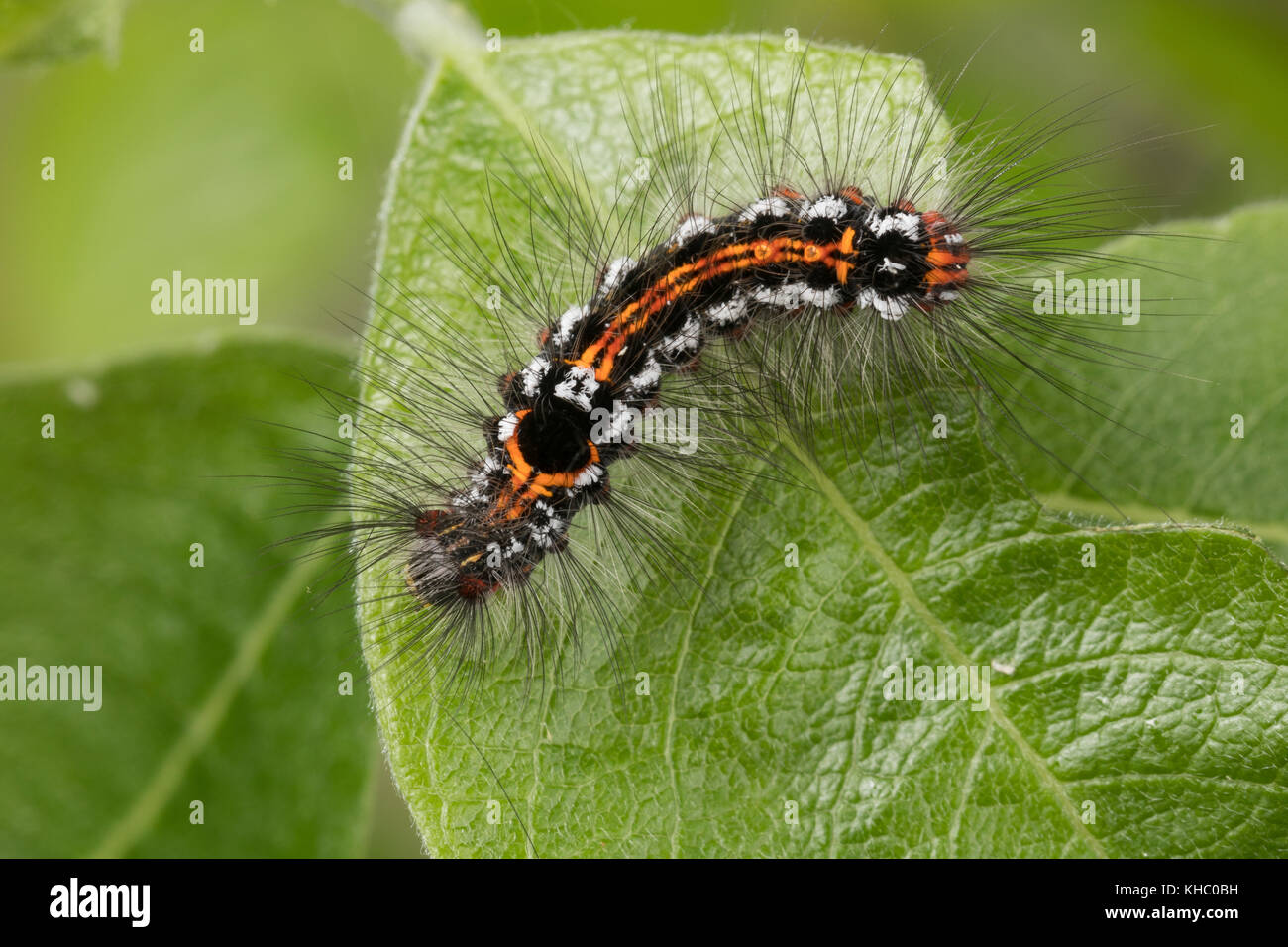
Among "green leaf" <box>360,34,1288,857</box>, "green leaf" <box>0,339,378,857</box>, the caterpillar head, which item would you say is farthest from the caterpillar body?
"green leaf" <box>0,339,378,857</box>

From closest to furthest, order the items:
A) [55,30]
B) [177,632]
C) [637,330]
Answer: [55,30] < [637,330] < [177,632]

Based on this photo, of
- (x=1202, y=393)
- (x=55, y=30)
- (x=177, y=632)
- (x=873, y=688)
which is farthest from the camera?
(x=177, y=632)

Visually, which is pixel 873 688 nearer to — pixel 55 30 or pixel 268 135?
pixel 55 30

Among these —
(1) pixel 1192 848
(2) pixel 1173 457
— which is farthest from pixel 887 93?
(1) pixel 1192 848

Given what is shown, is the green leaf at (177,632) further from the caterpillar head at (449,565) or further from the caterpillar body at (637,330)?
the caterpillar body at (637,330)

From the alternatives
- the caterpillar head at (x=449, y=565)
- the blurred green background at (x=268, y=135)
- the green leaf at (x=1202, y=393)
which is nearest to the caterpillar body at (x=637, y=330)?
the caterpillar head at (x=449, y=565)

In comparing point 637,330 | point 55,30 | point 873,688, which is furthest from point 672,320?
point 55,30
